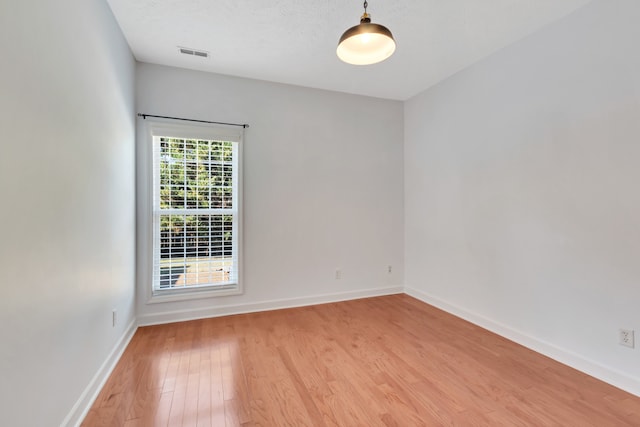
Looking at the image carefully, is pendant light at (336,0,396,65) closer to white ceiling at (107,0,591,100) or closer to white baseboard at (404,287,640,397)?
white ceiling at (107,0,591,100)

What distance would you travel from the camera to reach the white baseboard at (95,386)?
1673mm

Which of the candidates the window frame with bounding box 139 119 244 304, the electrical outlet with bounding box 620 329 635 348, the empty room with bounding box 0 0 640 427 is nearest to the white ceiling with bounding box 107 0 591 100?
the empty room with bounding box 0 0 640 427

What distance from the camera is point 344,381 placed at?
213cm

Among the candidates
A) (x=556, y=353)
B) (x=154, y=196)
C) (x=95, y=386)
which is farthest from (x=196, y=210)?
(x=556, y=353)

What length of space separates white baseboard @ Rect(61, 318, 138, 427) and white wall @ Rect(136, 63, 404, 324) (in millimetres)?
619

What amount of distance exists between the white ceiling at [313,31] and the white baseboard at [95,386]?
8.76 feet

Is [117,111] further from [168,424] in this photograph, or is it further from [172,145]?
[168,424]

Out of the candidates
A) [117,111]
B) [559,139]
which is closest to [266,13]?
[117,111]

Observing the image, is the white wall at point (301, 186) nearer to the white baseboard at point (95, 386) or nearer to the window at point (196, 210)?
the window at point (196, 210)

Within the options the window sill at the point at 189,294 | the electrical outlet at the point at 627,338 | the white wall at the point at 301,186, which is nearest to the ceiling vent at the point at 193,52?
the white wall at the point at 301,186

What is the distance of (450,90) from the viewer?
11.6 ft

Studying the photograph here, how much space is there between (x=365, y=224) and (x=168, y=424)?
3.01 m

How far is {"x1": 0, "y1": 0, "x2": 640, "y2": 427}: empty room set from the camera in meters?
1.60

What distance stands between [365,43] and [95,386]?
2.78 metres
